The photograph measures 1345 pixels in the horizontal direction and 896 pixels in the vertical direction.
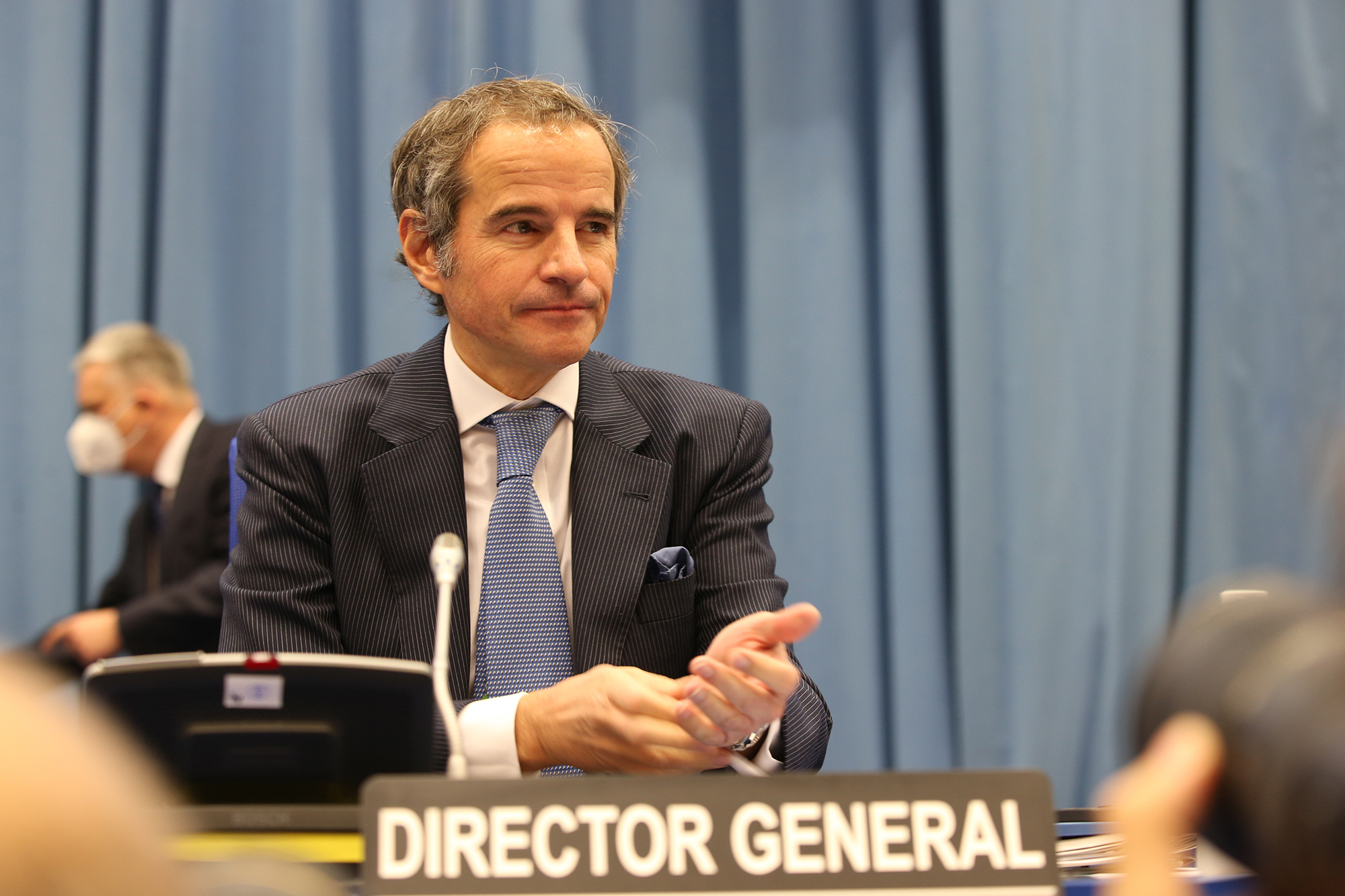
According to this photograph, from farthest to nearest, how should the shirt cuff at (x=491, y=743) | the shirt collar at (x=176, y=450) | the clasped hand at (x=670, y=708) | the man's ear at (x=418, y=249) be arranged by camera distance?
the shirt collar at (x=176, y=450) → the man's ear at (x=418, y=249) → the shirt cuff at (x=491, y=743) → the clasped hand at (x=670, y=708)

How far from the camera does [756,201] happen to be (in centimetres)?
278

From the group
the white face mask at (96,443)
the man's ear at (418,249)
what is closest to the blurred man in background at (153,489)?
the white face mask at (96,443)

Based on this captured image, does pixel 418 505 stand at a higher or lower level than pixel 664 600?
higher

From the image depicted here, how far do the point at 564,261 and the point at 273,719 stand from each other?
0.77 meters

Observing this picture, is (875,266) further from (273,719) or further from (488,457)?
(273,719)

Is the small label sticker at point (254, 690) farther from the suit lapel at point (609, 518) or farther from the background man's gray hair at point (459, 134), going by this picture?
the background man's gray hair at point (459, 134)

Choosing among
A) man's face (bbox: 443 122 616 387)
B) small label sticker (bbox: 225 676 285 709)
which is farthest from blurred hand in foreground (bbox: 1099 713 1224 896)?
man's face (bbox: 443 122 616 387)

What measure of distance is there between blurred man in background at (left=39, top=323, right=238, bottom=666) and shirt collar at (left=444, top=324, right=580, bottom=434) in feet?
4.50

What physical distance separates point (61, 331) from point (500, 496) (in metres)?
1.96

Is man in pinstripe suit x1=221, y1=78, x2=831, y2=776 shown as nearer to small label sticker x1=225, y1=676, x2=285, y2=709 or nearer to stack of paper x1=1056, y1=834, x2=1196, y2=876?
stack of paper x1=1056, y1=834, x2=1196, y2=876

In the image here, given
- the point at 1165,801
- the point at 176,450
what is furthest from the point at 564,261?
the point at 176,450

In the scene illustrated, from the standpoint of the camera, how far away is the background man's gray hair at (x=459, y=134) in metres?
1.56

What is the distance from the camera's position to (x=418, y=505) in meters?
1.46

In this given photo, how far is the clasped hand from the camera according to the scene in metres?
1.06
